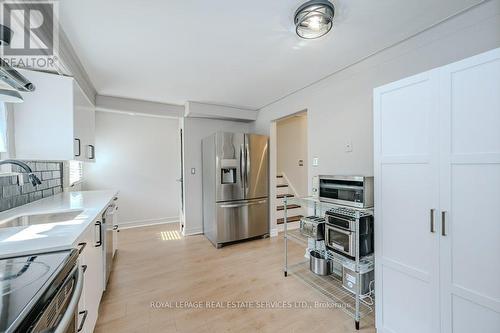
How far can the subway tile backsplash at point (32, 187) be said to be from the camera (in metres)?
1.57

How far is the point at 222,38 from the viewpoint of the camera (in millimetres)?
1871

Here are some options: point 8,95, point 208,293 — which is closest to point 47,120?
point 8,95

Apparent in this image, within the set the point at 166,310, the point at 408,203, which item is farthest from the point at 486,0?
the point at 166,310

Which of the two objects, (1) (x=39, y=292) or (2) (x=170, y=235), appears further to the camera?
(2) (x=170, y=235)

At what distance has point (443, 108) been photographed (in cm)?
128

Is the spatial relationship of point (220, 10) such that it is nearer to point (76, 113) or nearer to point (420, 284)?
point (76, 113)

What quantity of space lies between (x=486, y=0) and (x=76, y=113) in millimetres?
3350

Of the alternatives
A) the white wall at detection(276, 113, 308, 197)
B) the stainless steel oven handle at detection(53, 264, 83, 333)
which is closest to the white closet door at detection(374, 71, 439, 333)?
the stainless steel oven handle at detection(53, 264, 83, 333)

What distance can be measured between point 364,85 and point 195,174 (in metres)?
3.11

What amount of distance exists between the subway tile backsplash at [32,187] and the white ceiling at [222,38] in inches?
47.9

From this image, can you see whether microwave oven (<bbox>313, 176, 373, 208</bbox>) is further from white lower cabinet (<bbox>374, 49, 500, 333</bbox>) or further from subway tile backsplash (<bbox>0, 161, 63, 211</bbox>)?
subway tile backsplash (<bbox>0, 161, 63, 211</bbox>)

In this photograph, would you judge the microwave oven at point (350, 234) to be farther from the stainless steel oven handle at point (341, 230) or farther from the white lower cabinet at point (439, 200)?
the white lower cabinet at point (439, 200)

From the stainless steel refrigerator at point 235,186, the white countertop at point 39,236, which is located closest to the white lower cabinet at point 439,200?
the white countertop at point 39,236

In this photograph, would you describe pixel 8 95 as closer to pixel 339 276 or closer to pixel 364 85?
pixel 364 85
